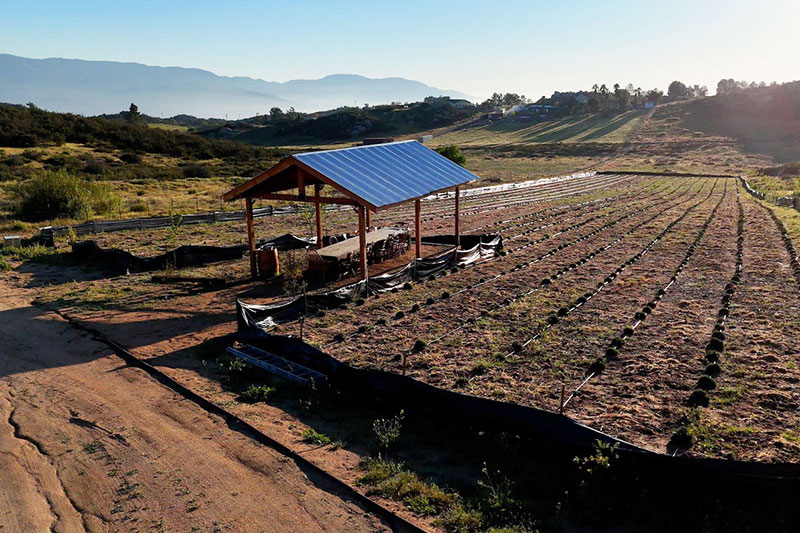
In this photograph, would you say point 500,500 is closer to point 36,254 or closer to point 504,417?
point 504,417

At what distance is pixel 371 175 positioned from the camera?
16.9 metres

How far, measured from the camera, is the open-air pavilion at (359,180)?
15141 millimetres

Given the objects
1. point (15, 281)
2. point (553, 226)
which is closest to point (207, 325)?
point (15, 281)

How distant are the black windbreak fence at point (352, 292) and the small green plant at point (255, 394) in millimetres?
2444

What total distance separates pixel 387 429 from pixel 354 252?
9553mm

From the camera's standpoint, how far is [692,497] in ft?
19.9

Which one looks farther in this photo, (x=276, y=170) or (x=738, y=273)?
(x=738, y=273)

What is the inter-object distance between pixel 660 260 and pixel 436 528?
15.2 metres

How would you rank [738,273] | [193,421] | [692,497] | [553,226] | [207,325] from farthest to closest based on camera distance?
[553,226] → [738,273] → [207,325] → [193,421] → [692,497]

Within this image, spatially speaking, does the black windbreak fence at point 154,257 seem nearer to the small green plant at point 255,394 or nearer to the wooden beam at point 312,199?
the wooden beam at point 312,199

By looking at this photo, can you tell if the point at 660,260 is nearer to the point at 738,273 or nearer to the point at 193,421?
the point at 738,273

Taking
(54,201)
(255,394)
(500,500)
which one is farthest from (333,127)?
(500,500)

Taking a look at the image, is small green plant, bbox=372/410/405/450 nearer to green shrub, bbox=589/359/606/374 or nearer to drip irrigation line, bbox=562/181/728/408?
drip irrigation line, bbox=562/181/728/408

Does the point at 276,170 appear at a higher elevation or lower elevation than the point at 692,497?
higher
